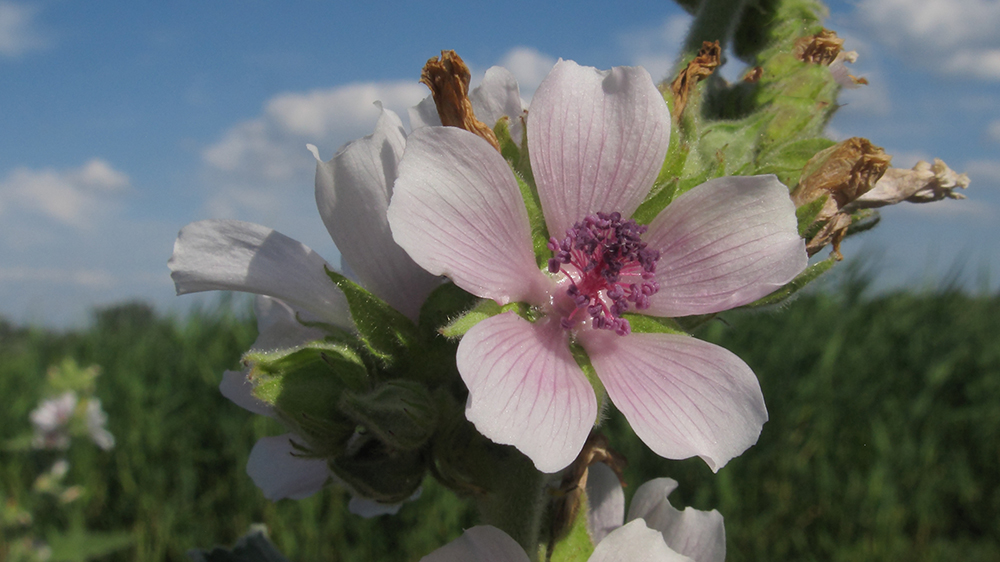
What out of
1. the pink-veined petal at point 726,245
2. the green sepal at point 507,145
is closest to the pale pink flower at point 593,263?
the pink-veined petal at point 726,245

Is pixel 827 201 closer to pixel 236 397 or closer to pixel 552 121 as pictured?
pixel 552 121

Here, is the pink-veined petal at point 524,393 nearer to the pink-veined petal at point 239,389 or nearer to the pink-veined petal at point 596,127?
the pink-veined petal at point 596,127

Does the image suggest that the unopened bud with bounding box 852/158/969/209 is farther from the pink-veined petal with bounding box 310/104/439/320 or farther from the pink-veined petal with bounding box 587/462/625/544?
the pink-veined petal with bounding box 310/104/439/320

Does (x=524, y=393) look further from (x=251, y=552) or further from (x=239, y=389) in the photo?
(x=251, y=552)

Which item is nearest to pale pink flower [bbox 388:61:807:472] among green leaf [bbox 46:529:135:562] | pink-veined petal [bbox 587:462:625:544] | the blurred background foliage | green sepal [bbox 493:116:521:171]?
green sepal [bbox 493:116:521:171]

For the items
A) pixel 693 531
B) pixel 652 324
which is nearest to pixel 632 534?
pixel 693 531

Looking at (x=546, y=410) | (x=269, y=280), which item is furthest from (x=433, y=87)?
(x=546, y=410)
